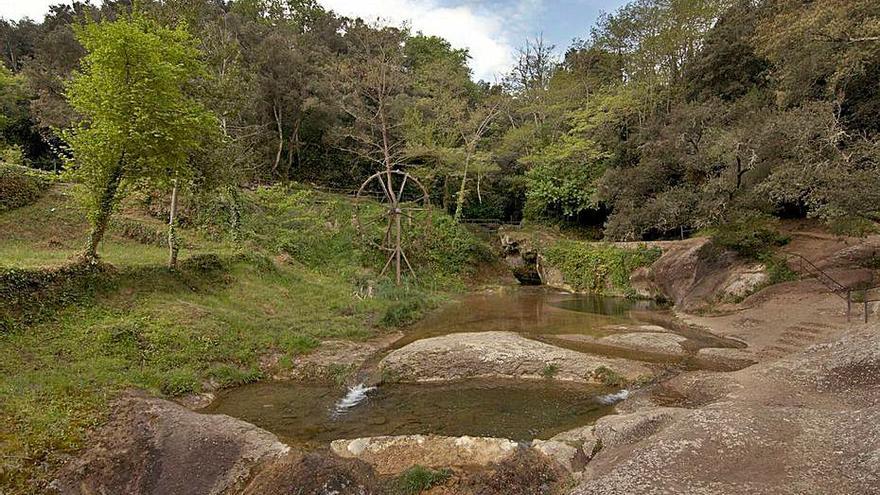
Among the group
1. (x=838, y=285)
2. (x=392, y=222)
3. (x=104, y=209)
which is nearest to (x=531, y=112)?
(x=392, y=222)

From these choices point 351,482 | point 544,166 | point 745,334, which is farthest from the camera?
point 544,166

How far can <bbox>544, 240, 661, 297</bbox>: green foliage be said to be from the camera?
2555 cm

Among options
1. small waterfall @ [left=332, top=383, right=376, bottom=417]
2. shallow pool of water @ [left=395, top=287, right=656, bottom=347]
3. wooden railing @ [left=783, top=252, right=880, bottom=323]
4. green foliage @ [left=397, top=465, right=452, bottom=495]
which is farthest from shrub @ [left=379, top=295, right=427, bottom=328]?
wooden railing @ [left=783, top=252, right=880, bottom=323]

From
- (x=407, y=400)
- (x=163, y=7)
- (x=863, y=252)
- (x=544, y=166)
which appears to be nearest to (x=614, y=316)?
(x=863, y=252)

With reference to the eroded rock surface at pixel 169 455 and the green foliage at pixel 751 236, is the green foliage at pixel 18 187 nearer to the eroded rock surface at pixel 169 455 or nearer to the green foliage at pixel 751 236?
the eroded rock surface at pixel 169 455

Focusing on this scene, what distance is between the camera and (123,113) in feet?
42.7

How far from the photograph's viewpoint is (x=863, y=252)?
56.0ft

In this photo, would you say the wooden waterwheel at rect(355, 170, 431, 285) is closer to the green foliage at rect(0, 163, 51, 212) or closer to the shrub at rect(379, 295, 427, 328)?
the shrub at rect(379, 295, 427, 328)

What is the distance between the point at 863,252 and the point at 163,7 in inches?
1090

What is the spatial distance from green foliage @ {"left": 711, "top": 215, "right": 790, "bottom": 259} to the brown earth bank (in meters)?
9.15

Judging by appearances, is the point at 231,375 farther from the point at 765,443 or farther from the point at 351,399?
the point at 765,443

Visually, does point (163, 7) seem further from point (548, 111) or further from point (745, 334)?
point (548, 111)

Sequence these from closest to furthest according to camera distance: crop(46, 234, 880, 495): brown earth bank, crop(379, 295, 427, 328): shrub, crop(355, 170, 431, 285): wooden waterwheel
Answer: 1. crop(46, 234, 880, 495): brown earth bank
2. crop(379, 295, 427, 328): shrub
3. crop(355, 170, 431, 285): wooden waterwheel

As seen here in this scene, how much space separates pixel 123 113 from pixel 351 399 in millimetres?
9865
